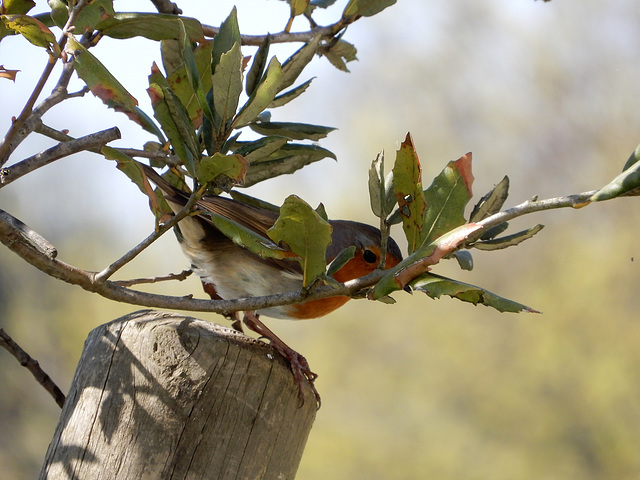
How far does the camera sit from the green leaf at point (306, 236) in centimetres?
105

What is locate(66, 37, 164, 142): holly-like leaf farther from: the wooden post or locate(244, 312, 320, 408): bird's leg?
locate(244, 312, 320, 408): bird's leg

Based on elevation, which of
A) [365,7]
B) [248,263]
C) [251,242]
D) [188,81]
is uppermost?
[365,7]

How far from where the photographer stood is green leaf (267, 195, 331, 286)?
105 cm

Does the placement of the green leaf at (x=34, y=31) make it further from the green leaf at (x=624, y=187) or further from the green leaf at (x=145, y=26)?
the green leaf at (x=624, y=187)

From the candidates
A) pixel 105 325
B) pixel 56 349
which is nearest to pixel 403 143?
pixel 105 325

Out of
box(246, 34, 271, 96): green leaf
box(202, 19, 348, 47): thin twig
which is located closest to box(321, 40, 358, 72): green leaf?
box(202, 19, 348, 47): thin twig

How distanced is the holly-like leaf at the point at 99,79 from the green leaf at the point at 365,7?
66cm

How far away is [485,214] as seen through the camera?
1.18 m

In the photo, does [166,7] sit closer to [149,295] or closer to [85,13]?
[85,13]

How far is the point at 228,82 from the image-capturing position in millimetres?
1060

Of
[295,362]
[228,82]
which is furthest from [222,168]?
[295,362]

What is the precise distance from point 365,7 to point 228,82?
66cm

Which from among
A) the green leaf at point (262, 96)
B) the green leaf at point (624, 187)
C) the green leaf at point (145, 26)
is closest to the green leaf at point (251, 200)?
the green leaf at point (145, 26)

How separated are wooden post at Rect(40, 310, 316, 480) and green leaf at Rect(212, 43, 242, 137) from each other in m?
0.51
